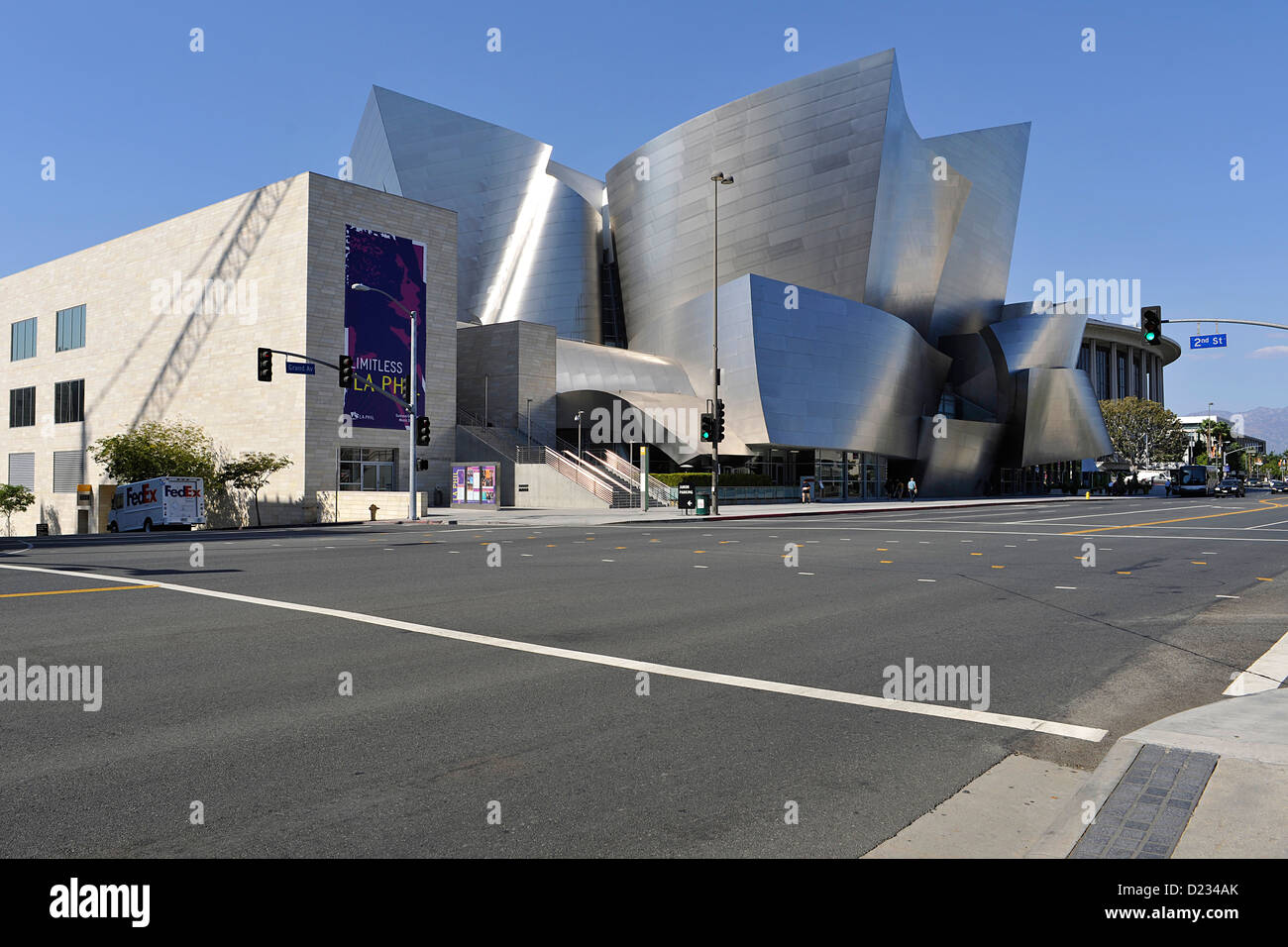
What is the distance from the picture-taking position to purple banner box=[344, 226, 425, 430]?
49.1 m

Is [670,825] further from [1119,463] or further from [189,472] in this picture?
[1119,463]

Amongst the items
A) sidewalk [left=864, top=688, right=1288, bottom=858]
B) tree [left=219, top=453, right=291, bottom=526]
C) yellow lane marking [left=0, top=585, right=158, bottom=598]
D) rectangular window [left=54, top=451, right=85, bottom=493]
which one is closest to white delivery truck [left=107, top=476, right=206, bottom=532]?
tree [left=219, top=453, right=291, bottom=526]

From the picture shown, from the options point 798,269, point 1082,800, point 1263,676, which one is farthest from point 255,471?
point 1082,800

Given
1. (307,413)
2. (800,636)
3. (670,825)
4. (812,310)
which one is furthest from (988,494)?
(670,825)

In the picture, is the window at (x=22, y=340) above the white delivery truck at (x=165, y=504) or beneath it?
above

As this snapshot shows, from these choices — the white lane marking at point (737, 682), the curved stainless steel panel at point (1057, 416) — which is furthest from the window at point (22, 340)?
the curved stainless steel panel at point (1057, 416)

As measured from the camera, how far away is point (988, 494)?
2901 inches

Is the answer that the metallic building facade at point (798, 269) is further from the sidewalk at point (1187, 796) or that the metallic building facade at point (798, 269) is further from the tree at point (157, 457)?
the sidewalk at point (1187, 796)

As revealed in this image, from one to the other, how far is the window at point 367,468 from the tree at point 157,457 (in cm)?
718

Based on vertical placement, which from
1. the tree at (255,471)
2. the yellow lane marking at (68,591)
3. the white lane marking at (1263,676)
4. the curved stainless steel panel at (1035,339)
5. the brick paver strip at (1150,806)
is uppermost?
the curved stainless steel panel at (1035,339)

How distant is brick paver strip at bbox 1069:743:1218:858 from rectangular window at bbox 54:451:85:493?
73.5m

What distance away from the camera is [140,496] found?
39.7 m

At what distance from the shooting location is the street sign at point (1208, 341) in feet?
97.9

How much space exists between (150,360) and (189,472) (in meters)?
13.1
